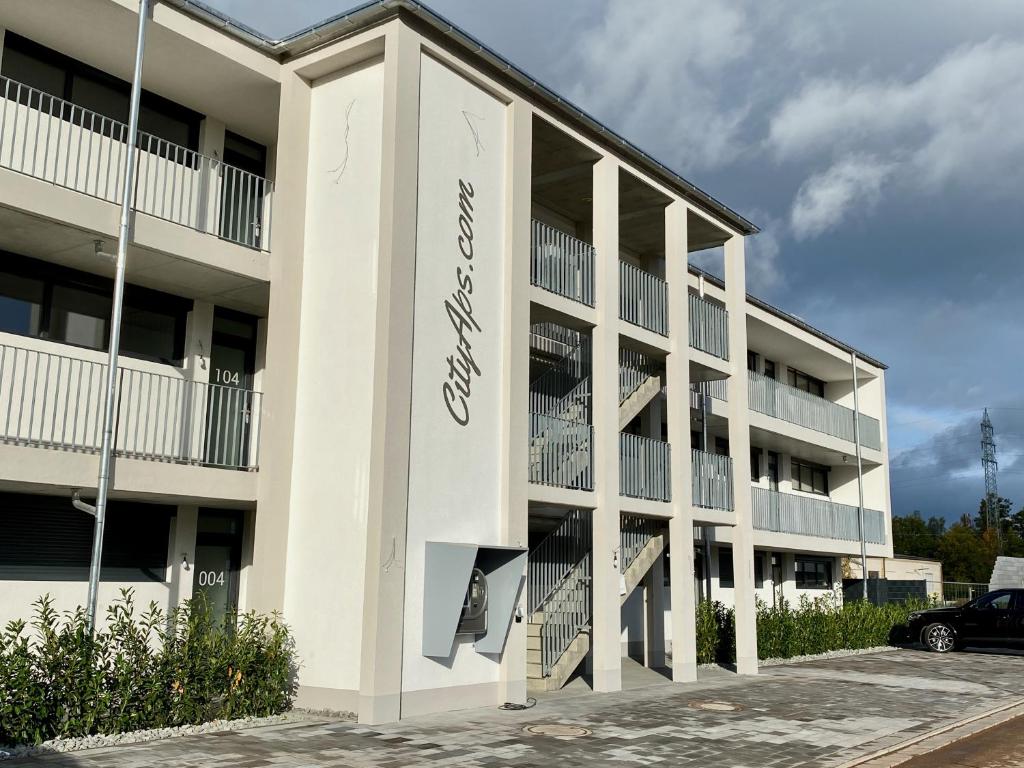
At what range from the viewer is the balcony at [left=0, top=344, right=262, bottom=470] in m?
12.1

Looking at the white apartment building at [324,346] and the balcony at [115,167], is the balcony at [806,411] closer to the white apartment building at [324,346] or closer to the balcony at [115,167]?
the white apartment building at [324,346]

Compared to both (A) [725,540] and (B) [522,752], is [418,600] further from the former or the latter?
(A) [725,540]

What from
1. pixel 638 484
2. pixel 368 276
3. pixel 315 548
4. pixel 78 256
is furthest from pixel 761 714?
pixel 78 256

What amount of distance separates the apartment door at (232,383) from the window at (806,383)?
23057 mm

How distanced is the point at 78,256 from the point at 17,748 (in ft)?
21.4

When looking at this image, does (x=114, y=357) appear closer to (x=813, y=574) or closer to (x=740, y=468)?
(x=740, y=468)

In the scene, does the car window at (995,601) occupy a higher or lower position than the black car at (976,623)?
higher

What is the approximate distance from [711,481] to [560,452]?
5169 millimetres

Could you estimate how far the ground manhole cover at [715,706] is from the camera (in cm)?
1473

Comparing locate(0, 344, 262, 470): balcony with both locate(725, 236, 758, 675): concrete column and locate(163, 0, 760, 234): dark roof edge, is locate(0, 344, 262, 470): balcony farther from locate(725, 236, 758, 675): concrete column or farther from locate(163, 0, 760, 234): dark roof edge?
locate(725, 236, 758, 675): concrete column

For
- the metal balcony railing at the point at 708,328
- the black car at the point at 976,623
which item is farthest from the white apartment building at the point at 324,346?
the black car at the point at 976,623

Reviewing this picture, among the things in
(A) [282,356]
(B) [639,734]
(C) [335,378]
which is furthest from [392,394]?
(B) [639,734]

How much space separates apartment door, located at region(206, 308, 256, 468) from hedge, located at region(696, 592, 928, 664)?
11.5 metres

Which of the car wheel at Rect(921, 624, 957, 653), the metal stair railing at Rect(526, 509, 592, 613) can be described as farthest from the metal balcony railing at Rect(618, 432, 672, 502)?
the car wheel at Rect(921, 624, 957, 653)
